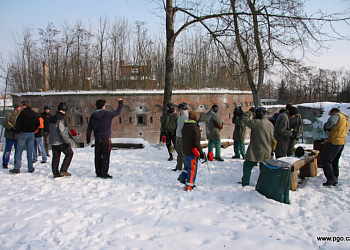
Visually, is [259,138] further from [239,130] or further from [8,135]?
[8,135]

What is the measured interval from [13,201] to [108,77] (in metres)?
18.4

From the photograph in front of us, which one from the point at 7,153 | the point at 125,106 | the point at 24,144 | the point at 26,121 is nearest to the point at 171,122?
the point at 26,121

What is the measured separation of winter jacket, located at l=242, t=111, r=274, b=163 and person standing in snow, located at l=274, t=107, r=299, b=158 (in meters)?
1.05

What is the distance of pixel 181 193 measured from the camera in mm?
4555

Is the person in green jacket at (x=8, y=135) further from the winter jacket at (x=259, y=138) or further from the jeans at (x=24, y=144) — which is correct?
the winter jacket at (x=259, y=138)

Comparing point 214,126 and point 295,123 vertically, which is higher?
point 295,123

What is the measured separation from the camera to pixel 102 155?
5387 mm

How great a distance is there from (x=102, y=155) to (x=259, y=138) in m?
3.48

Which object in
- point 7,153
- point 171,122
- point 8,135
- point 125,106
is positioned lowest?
point 7,153

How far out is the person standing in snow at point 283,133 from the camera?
5496 mm

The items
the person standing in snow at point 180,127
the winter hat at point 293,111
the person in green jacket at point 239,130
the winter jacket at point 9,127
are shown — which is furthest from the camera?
the person in green jacket at point 239,130

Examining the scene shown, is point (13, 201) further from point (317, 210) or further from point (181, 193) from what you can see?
point (317, 210)

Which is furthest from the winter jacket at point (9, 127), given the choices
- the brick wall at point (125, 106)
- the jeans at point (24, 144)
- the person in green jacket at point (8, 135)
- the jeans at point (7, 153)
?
Result: the brick wall at point (125, 106)

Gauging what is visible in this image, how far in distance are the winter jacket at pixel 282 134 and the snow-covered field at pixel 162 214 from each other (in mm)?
852
